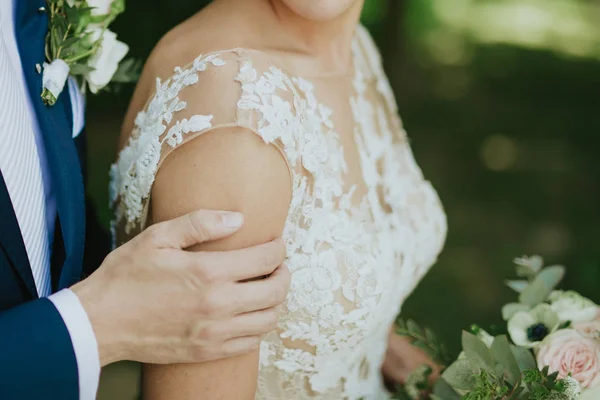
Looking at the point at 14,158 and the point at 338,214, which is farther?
the point at 338,214

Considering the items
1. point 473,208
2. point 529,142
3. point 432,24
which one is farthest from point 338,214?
point 432,24

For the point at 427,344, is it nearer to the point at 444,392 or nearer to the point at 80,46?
the point at 444,392

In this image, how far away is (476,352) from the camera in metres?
1.72

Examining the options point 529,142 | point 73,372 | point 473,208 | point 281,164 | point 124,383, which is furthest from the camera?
point 529,142

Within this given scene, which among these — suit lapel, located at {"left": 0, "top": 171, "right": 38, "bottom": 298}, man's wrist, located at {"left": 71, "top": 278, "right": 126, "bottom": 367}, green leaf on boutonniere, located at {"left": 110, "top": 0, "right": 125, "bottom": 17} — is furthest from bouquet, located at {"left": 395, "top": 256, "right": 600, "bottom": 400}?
green leaf on boutonniere, located at {"left": 110, "top": 0, "right": 125, "bottom": 17}

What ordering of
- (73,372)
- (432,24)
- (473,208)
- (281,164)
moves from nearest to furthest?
(73,372) < (281,164) < (473,208) < (432,24)

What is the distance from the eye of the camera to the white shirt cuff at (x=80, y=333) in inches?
57.1

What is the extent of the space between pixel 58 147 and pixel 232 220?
452mm

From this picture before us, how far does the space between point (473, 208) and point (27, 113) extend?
4903mm

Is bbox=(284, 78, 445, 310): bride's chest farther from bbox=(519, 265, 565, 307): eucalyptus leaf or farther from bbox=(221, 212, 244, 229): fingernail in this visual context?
bbox=(519, 265, 565, 307): eucalyptus leaf

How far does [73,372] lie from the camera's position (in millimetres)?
1461

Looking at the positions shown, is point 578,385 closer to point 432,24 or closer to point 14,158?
point 14,158

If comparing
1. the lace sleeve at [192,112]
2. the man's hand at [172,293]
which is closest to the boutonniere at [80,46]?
the lace sleeve at [192,112]

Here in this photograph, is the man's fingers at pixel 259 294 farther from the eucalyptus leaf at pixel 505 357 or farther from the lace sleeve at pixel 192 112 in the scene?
the eucalyptus leaf at pixel 505 357
